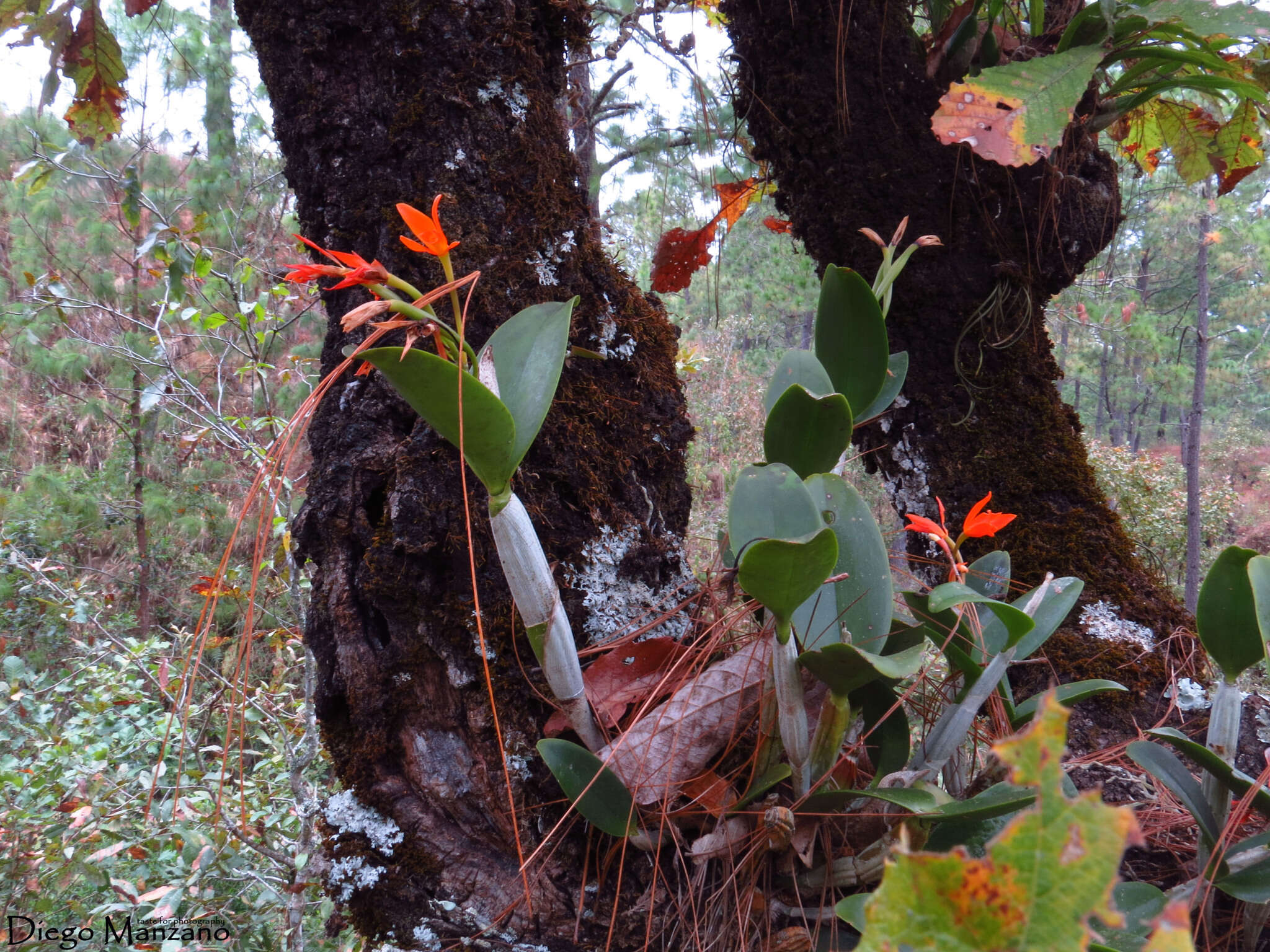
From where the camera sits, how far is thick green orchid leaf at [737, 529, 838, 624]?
434 millimetres

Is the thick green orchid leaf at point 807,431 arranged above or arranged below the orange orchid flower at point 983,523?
above

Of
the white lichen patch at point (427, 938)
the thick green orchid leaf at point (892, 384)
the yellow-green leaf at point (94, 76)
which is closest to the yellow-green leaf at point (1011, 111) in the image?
the thick green orchid leaf at point (892, 384)

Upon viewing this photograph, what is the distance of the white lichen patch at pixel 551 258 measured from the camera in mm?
817

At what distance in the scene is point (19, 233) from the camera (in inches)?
239

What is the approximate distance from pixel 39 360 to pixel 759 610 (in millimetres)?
6014

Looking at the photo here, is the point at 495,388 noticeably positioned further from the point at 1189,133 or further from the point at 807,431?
the point at 1189,133

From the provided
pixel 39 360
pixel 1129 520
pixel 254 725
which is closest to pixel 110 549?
pixel 39 360

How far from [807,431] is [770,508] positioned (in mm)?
138

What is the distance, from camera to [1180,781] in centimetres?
60

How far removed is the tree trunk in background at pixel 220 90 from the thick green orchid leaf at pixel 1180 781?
4.59m

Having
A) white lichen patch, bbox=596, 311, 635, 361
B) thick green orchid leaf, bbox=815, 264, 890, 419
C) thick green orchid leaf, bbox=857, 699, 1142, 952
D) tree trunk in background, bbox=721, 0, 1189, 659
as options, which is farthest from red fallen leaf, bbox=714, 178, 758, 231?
thick green orchid leaf, bbox=857, 699, 1142, 952

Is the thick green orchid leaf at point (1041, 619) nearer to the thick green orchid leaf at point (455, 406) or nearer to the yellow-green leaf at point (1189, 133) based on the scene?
the thick green orchid leaf at point (455, 406)

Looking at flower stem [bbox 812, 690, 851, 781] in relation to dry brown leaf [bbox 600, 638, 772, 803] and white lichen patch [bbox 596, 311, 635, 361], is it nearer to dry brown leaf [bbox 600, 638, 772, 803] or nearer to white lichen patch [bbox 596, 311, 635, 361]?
dry brown leaf [bbox 600, 638, 772, 803]

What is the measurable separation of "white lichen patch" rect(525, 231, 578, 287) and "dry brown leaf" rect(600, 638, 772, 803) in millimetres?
457
